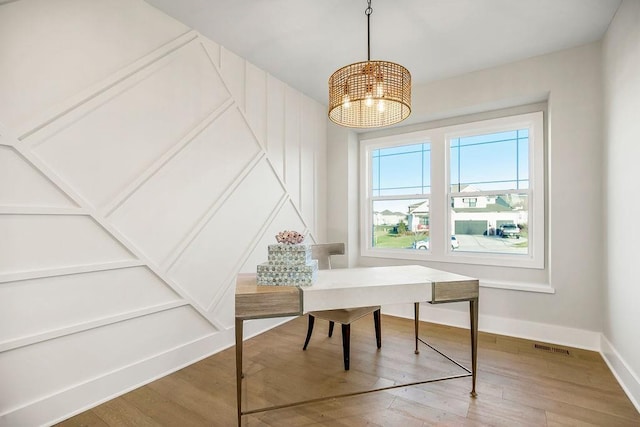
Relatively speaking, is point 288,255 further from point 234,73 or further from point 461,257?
point 461,257

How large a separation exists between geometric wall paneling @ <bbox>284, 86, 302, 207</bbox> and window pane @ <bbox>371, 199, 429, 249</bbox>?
1.17 meters

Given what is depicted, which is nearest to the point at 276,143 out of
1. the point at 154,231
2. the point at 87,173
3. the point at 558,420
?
the point at 154,231

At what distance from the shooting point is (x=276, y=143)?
3.20 m

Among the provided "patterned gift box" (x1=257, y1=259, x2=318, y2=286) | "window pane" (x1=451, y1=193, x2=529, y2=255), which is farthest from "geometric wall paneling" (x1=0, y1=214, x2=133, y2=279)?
"window pane" (x1=451, y1=193, x2=529, y2=255)

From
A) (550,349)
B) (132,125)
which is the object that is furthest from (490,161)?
(132,125)

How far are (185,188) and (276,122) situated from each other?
130 cm

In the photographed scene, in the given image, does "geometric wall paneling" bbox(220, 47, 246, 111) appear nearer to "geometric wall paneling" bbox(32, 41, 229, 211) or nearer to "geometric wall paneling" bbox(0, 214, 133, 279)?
"geometric wall paneling" bbox(32, 41, 229, 211)

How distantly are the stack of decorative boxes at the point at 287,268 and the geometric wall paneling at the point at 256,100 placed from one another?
1.59 m

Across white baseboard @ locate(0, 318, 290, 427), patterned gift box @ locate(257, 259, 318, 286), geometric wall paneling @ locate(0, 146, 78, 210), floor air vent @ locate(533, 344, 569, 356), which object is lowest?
floor air vent @ locate(533, 344, 569, 356)

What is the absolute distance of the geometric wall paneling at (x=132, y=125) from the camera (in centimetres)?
175

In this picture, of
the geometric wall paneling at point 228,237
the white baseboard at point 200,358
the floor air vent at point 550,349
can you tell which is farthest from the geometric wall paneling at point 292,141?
the floor air vent at point 550,349

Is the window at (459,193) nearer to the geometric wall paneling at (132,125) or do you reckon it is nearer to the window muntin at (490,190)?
the window muntin at (490,190)

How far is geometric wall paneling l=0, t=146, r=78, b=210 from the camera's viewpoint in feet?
4.98

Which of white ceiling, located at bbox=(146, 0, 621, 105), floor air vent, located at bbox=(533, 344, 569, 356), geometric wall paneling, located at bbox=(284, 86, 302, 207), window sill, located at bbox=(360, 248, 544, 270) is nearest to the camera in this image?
white ceiling, located at bbox=(146, 0, 621, 105)
